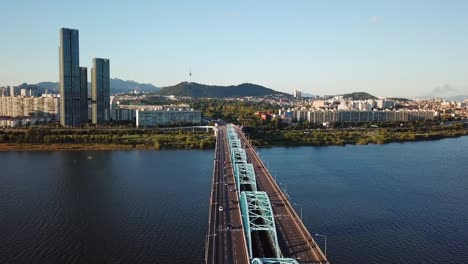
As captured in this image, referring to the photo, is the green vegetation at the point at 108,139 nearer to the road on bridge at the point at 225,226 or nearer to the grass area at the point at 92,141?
the grass area at the point at 92,141

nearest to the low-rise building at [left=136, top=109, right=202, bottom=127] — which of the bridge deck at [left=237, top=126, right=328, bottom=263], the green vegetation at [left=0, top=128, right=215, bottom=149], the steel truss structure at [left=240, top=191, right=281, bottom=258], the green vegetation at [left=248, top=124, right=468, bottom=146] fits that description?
the green vegetation at [left=0, top=128, right=215, bottom=149]

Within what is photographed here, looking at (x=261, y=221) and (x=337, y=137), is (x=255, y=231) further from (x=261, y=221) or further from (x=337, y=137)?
(x=337, y=137)

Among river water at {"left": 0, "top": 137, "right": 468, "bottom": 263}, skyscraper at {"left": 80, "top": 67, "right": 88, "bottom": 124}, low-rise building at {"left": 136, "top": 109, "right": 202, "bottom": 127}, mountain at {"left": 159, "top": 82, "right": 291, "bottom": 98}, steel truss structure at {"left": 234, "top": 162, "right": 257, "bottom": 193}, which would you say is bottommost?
river water at {"left": 0, "top": 137, "right": 468, "bottom": 263}

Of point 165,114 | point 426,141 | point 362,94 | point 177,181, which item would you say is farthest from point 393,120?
point 362,94

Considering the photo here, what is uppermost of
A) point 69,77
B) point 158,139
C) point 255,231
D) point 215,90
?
point 215,90

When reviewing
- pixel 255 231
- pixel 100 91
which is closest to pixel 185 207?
pixel 255 231

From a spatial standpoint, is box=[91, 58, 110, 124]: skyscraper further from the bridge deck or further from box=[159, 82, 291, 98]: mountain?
box=[159, 82, 291, 98]: mountain

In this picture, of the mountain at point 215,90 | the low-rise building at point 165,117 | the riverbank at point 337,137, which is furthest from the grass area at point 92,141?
the mountain at point 215,90
